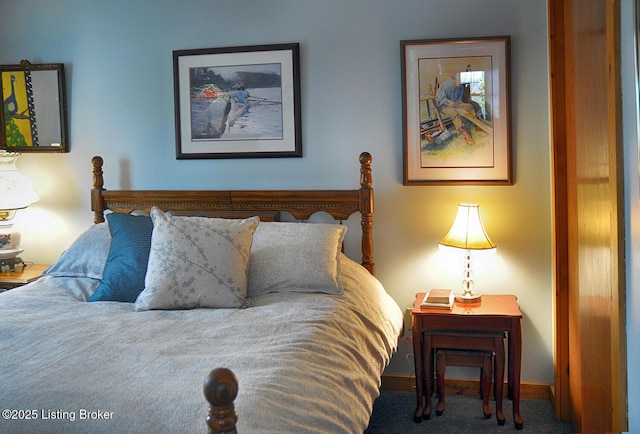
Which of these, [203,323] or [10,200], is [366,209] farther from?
[10,200]

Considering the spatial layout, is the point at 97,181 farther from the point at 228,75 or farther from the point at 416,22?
the point at 416,22

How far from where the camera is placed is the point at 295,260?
3.24 m

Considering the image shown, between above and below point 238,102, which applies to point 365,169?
below

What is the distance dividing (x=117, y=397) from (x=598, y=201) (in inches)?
64.5

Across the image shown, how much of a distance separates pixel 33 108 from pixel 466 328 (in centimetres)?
271

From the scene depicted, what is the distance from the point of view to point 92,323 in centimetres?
268

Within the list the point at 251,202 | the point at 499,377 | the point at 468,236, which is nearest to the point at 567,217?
the point at 468,236

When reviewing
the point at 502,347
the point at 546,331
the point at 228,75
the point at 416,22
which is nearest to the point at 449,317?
the point at 502,347

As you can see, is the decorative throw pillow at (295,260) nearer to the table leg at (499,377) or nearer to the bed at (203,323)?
the bed at (203,323)

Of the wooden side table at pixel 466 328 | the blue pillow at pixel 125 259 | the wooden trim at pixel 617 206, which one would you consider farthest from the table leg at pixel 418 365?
the wooden trim at pixel 617 206

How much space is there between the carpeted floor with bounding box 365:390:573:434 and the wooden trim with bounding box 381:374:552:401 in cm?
4

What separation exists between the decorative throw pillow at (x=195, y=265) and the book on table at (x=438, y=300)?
90 cm

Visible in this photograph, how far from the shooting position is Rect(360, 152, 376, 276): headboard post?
11.9ft

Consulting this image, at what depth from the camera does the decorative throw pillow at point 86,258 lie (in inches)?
135
